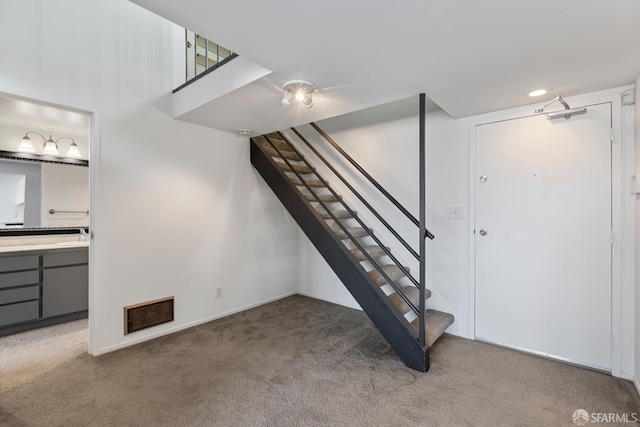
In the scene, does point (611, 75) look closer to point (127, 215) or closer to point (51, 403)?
point (127, 215)

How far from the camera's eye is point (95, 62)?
2.36 meters

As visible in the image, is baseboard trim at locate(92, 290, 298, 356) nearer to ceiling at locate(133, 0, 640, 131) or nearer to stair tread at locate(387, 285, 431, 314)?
stair tread at locate(387, 285, 431, 314)

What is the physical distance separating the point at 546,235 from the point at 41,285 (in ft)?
15.9

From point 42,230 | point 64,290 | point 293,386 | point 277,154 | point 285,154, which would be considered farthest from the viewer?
point 285,154

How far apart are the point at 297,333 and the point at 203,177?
1.92m

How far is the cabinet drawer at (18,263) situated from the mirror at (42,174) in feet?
2.30

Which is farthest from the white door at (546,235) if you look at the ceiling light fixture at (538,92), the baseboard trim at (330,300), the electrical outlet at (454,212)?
the baseboard trim at (330,300)

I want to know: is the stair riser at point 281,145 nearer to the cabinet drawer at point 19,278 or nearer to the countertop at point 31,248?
the countertop at point 31,248

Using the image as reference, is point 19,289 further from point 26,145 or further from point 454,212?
point 454,212

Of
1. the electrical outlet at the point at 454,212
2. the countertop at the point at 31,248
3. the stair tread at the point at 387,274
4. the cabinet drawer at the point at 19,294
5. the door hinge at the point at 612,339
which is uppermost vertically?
the electrical outlet at the point at 454,212

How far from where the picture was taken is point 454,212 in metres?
2.70

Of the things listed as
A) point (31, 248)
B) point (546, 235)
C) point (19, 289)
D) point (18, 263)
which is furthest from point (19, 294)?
point (546, 235)

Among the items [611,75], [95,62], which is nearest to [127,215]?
[95,62]

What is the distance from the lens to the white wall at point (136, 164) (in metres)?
2.15
